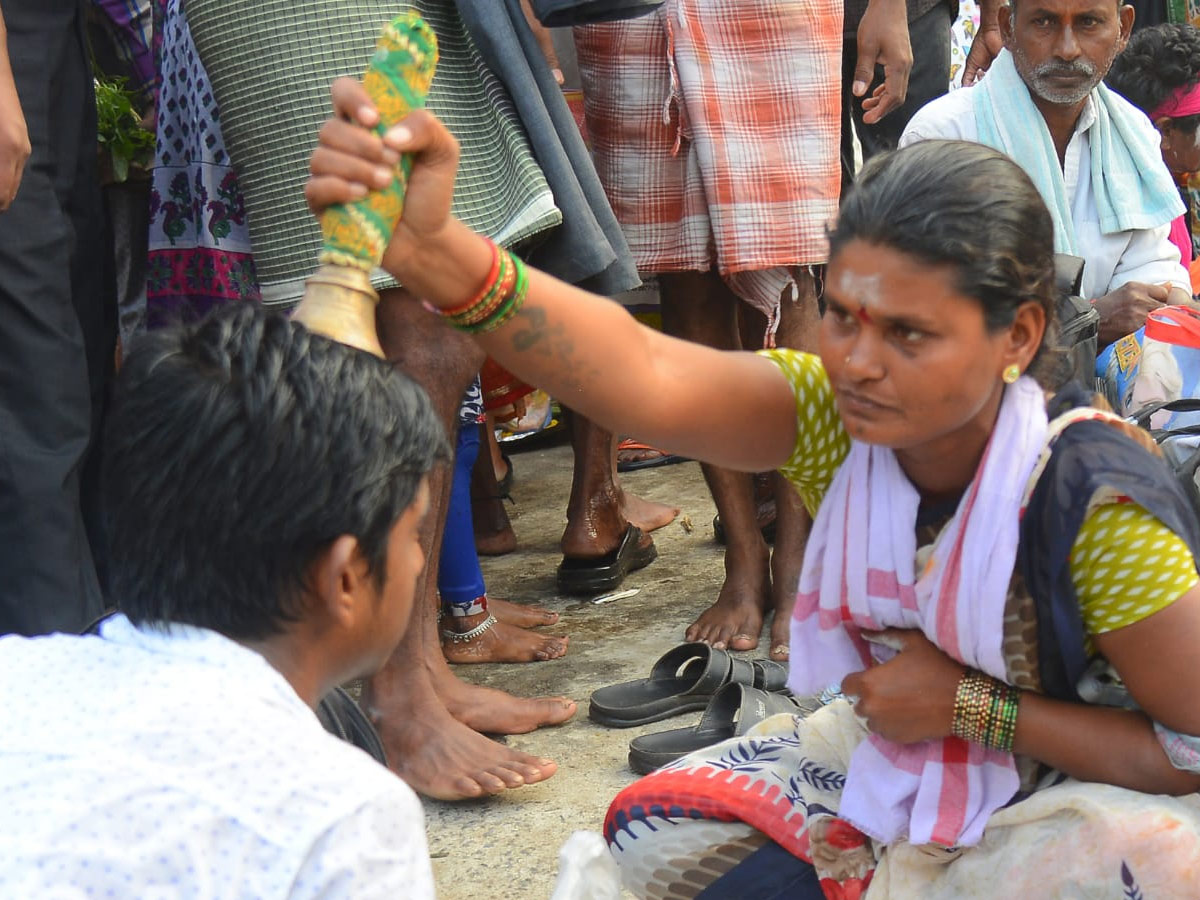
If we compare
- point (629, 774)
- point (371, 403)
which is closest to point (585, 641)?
point (629, 774)

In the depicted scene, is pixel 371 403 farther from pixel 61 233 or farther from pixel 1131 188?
pixel 1131 188

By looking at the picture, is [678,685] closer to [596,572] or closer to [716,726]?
[716,726]

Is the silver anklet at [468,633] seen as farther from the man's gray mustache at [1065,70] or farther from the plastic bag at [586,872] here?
the man's gray mustache at [1065,70]

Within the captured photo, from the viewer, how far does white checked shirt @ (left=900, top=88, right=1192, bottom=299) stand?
12.2ft

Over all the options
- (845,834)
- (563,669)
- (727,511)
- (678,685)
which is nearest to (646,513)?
(727,511)

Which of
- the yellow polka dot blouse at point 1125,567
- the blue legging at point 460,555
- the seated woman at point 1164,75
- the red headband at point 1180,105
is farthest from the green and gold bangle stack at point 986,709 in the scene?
the red headband at point 1180,105

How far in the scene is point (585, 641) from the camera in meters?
3.58

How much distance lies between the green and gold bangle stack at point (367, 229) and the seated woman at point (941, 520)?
3cm

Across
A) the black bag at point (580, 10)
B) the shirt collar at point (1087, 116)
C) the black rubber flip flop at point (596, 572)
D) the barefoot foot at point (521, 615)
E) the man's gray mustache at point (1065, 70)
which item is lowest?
the black rubber flip flop at point (596, 572)

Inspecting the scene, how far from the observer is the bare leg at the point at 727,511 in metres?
3.48

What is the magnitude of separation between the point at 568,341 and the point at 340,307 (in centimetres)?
37

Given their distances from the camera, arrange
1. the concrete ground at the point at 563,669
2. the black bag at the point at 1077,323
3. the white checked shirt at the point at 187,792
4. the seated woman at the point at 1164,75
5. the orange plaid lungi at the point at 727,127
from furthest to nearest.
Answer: the seated woman at the point at 1164,75 → the orange plaid lungi at the point at 727,127 → the black bag at the point at 1077,323 → the concrete ground at the point at 563,669 → the white checked shirt at the point at 187,792

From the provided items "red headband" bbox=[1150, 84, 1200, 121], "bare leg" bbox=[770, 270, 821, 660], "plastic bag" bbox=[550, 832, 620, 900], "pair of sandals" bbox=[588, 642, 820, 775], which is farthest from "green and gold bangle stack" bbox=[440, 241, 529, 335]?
"red headband" bbox=[1150, 84, 1200, 121]

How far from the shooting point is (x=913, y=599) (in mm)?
1805
